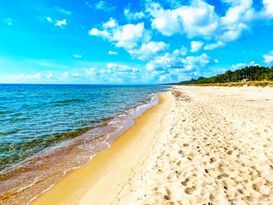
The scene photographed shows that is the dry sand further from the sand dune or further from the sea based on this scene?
the sea

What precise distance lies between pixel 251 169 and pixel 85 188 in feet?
17.0

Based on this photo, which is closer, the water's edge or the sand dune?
the sand dune

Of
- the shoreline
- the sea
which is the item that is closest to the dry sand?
the shoreline

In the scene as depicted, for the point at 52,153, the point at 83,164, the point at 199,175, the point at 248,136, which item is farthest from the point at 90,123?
the point at 199,175

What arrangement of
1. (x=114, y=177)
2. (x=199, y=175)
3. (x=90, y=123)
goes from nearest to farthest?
(x=199, y=175)
(x=114, y=177)
(x=90, y=123)

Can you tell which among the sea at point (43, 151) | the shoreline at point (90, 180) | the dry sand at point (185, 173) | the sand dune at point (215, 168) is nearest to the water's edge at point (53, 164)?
the sea at point (43, 151)

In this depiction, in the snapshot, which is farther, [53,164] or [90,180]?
[53,164]

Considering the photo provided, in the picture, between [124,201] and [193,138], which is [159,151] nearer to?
[193,138]

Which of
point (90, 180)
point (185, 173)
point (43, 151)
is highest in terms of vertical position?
point (185, 173)

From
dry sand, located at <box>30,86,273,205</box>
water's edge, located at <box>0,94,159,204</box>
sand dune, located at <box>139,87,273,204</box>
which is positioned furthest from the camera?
water's edge, located at <box>0,94,159,204</box>

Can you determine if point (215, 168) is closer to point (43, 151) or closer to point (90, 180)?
point (90, 180)

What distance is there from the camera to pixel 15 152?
40.0 ft

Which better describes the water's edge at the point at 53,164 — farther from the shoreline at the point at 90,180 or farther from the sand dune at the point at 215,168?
the sand dune at the point at 215,168

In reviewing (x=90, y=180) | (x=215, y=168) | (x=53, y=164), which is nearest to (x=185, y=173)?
(x=215, y=168)
